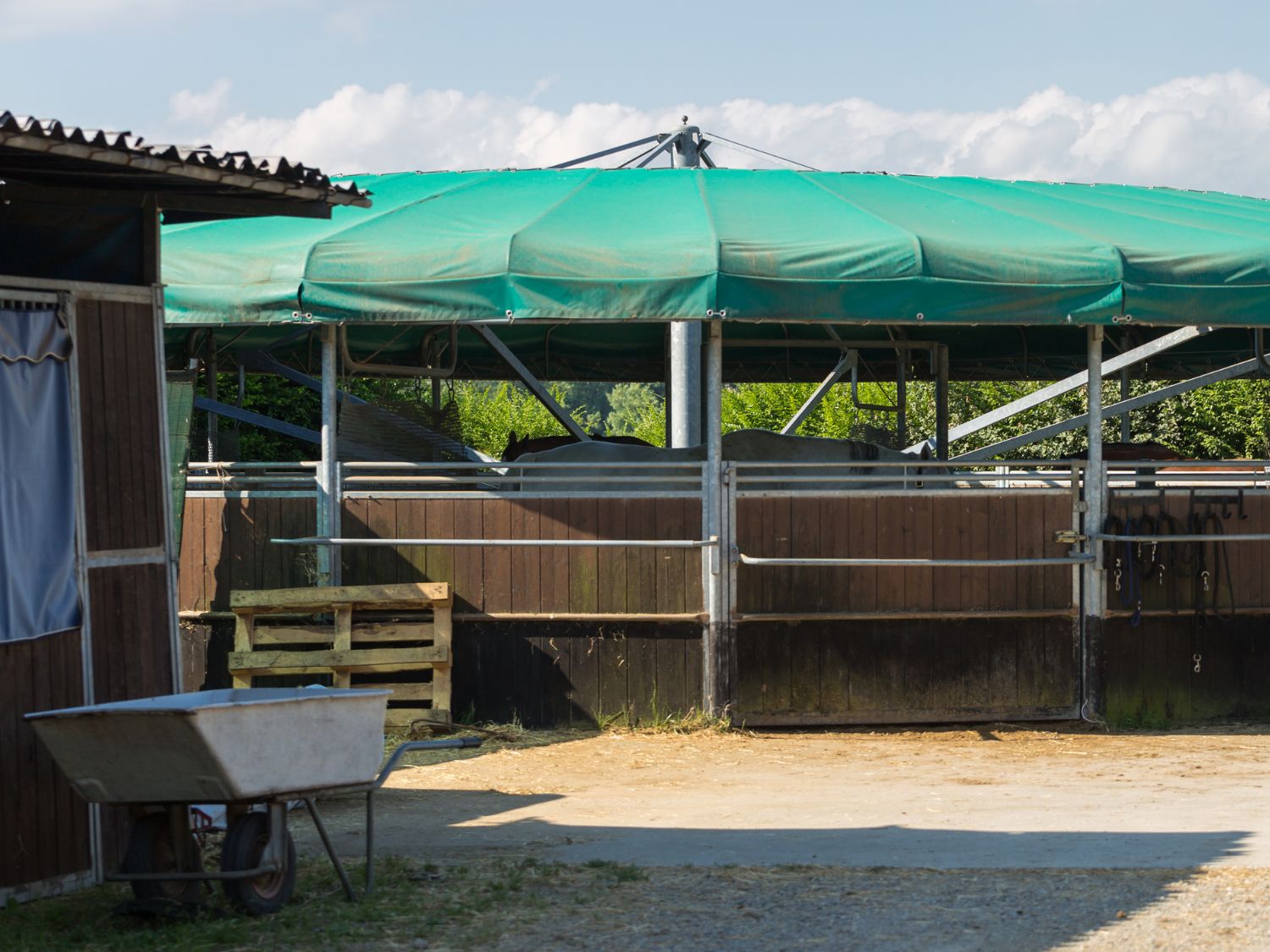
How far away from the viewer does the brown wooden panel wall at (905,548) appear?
12047 millimetres

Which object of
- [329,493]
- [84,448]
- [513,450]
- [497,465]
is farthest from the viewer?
[513,450]

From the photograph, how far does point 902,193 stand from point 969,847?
708 centimetres

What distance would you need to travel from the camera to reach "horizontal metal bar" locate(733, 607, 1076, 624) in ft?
39.6

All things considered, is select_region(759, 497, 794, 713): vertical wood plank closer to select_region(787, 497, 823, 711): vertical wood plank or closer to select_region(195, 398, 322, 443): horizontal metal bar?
select_region(787, 497, 823, 711): vertical wood plank

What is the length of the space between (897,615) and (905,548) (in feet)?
1.60

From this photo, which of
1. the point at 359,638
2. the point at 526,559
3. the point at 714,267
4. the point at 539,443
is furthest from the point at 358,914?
the point at 539,443

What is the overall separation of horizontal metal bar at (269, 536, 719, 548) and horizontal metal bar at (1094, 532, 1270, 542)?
2.84 metres

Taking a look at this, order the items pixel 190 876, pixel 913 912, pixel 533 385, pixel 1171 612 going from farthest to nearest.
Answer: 1. pixel 533 385
2. pixel 1171 612
3. pixel 913 912
4. pixel 190 876

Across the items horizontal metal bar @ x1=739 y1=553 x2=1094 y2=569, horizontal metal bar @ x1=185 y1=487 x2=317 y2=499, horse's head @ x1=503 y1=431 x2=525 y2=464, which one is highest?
horse's head @ x1=503 y1=431 x2=525 y2=464

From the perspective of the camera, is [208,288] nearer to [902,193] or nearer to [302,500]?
[302,500]

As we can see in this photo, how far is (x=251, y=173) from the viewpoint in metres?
7.47

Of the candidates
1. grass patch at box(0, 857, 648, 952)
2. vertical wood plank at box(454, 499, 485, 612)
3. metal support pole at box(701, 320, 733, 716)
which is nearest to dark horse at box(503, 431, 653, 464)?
vertical wood plank at box(454, 499, 485, 612)

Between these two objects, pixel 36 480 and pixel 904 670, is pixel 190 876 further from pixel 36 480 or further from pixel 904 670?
pixel 904 670

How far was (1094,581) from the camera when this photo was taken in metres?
12.3
